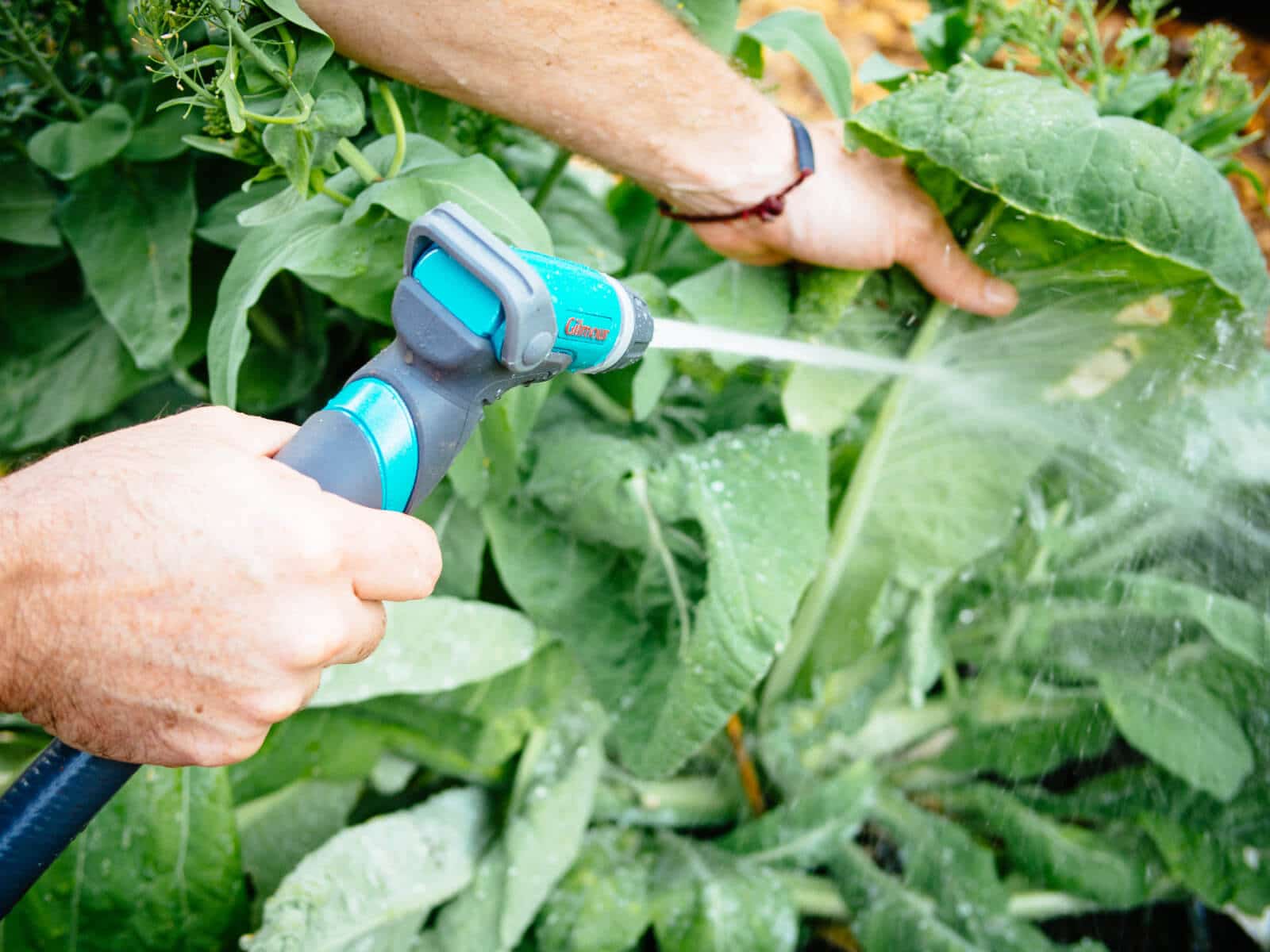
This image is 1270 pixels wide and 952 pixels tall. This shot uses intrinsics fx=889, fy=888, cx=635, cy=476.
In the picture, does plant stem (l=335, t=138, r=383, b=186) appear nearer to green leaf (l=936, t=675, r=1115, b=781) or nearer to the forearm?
the forearm

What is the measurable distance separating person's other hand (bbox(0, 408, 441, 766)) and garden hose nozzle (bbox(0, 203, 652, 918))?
0.02 metres

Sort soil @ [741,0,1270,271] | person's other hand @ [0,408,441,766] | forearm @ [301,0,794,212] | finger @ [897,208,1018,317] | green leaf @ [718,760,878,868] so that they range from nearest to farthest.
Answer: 1. person's other hand @ [0,408,441,766]
2. forearm @ [301,0,794,212]
3. finger @ [897,208,1018,317]
4. green leaf @ [718,760,878,868]
5. soil @ [741,0,1270,271]

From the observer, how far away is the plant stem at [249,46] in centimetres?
38

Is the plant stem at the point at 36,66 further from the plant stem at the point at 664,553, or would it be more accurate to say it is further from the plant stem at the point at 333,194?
the plant stem at the point at 664,553

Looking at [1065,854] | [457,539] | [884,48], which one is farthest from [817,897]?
[884,48]

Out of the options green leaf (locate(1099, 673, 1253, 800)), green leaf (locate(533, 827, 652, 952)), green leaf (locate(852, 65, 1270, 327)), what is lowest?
green leaf (locate(533, 827, 652, 952))

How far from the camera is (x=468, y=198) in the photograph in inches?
19.5

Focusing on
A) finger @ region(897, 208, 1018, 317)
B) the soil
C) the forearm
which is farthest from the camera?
the soil

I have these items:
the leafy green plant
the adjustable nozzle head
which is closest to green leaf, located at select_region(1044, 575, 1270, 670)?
the leafy green plant

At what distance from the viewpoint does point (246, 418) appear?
1.25ft

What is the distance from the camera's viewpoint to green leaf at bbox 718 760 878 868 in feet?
2.24

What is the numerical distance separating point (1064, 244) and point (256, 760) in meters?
0.66

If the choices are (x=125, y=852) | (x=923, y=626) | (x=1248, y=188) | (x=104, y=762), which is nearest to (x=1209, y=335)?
(x=923, y=626)

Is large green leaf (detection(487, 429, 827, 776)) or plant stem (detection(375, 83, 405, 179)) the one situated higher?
plant stem (detection(375, 83, 405, 179))
